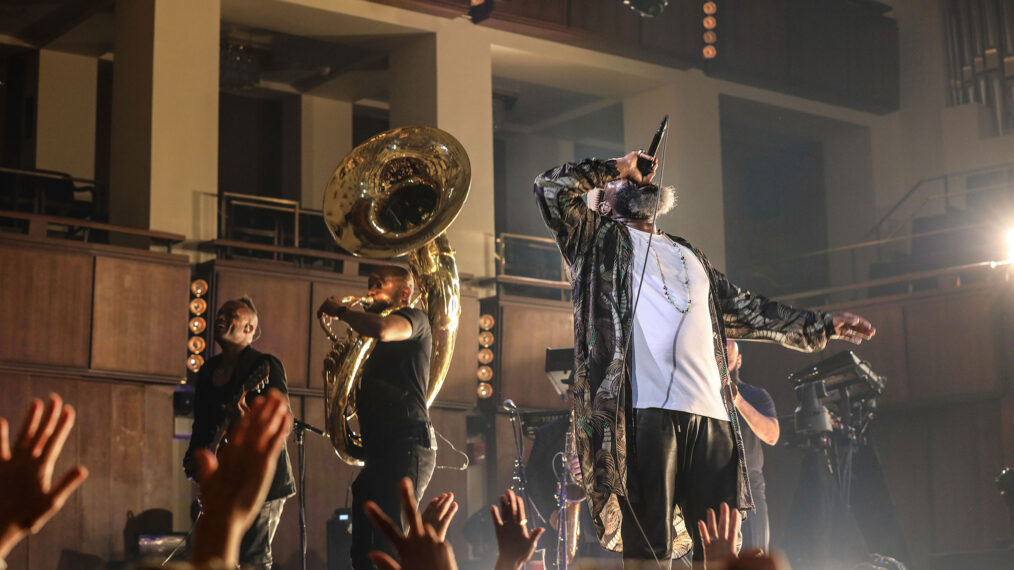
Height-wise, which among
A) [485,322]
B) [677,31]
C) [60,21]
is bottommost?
[485,322]

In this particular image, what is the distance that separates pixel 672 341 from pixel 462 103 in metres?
8.23

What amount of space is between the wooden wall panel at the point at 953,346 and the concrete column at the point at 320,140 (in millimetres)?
5616

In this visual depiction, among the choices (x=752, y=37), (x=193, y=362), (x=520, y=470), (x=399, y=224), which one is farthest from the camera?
(x=752, y=37)

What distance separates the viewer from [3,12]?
35.2 ft

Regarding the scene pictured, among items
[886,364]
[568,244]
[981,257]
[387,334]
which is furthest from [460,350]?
[568,244]

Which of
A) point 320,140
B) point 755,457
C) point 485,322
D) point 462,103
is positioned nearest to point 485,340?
point 485,322

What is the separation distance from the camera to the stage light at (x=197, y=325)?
8898mm

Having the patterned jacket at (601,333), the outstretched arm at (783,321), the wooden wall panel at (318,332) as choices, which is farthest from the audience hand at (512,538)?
the wooden wall panel at (318,332)

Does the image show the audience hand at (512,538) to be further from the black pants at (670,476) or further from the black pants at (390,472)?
the black pants at (390,472)

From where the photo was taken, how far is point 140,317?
861cm

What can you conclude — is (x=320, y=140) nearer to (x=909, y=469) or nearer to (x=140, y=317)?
(x=140, y=317)

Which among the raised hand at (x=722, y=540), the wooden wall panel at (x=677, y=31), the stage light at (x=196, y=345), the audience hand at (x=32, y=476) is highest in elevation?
the wooden wall panel at (x=677, y=31)

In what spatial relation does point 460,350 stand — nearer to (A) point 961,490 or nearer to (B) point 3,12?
(A) point 961,490

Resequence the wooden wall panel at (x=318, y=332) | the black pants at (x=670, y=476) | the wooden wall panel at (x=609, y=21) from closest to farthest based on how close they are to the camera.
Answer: the black pants at (x=670, y=476) < the wooden wall panel at (x=318, y=332) < the wooden wall panel at (x=609, y=21)
